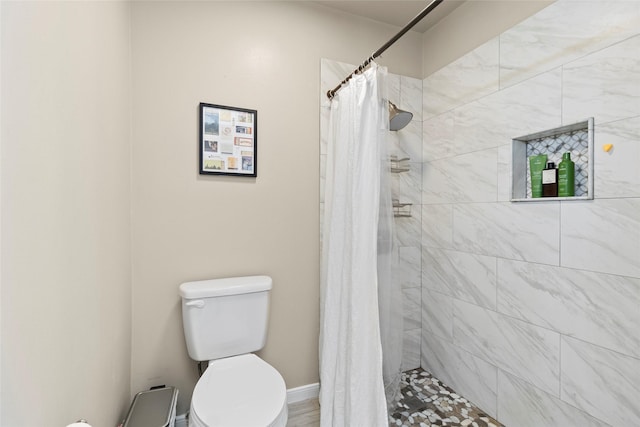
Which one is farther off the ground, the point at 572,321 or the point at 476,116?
the point at 476,116

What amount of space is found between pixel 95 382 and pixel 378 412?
1.18m

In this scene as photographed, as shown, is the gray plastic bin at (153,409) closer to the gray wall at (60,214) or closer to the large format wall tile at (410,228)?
the gray wall at (60,214)

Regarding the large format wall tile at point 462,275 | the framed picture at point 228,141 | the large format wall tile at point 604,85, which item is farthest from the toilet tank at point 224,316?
the large format wall tile at point 604,85

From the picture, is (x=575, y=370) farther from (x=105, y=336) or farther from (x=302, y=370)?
(x=105, y=336)

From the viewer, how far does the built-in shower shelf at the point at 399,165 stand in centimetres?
203

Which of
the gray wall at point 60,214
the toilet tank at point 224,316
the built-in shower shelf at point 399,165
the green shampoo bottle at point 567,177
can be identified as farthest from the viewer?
the built-in shower shelf at point 399,165

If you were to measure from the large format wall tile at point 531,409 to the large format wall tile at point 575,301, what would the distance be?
1.14 ft

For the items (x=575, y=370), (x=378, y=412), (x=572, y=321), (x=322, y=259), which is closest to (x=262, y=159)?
(x=322, y=259)

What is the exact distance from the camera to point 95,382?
1.02 metres

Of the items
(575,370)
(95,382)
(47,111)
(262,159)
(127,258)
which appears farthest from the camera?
(262,159)

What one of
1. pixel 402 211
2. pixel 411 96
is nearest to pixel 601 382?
pixel 402 211

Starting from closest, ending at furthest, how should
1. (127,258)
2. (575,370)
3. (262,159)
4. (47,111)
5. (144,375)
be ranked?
(47,111)
(575,370)
(127,258)
(144,375)
(262,159)

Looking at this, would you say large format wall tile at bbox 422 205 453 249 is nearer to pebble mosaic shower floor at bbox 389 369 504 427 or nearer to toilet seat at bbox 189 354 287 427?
pebble mosaic shower floor at bbox 389 369 504 427

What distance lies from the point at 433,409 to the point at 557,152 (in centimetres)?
161
